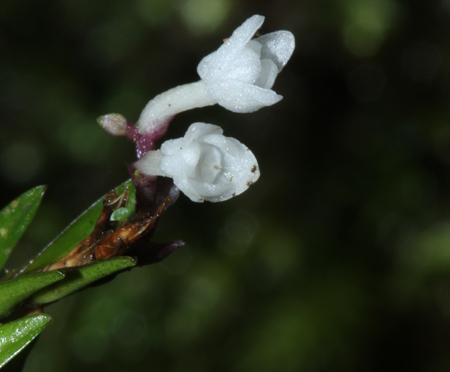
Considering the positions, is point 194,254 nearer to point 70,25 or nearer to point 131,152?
point 131,152

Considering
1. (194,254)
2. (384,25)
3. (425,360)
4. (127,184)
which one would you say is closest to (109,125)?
(127,184)

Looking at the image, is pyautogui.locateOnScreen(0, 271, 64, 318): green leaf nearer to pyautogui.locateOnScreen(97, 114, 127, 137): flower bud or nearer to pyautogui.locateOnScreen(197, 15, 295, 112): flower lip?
pyautogui.locateOnScreen(97, 114, 127, 137): flower bud

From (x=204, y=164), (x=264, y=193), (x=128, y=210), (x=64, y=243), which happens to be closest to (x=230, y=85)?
(x=204, y=164)

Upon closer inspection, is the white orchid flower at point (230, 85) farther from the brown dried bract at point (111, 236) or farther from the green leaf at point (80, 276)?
the green leaf at point (80, 276)

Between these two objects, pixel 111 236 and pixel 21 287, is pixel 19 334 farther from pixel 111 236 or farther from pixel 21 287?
pixel 111 236

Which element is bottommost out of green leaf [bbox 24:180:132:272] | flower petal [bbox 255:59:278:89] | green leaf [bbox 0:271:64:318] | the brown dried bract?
green leaf [bbox 24:180:132:272]

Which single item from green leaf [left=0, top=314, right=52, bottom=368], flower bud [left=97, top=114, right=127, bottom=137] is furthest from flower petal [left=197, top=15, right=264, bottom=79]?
green leaf [left=0, top=314, right=52, bottom=368]

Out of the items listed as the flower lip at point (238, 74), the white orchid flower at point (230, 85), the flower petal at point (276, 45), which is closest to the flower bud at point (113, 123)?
the white orchid flower at point (230, 85)
